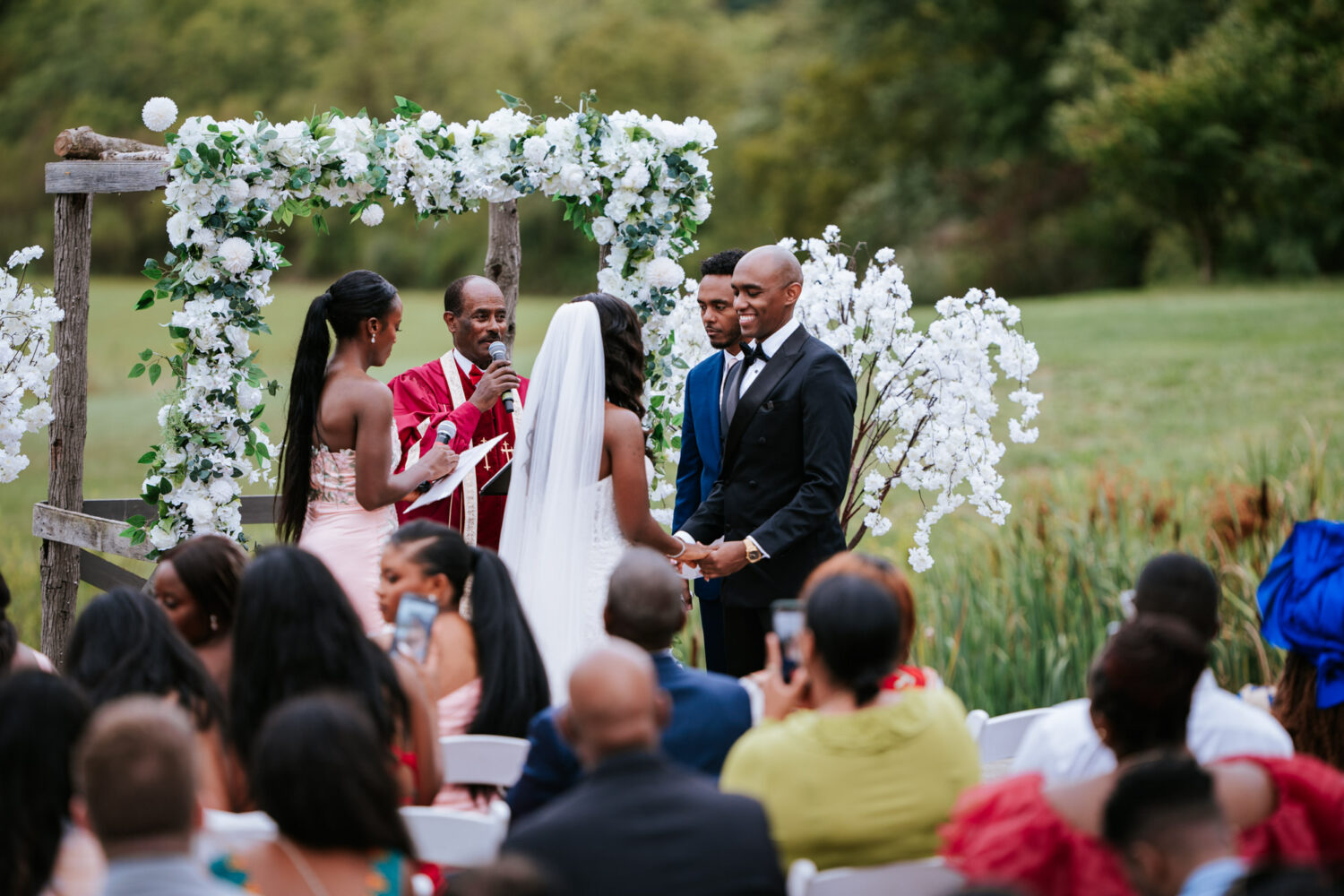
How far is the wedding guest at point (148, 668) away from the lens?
3.20m

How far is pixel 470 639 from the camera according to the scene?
3.71 metres

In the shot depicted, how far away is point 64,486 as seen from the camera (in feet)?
21.7

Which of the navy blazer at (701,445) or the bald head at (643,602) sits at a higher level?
the navy blazer at (701,445)

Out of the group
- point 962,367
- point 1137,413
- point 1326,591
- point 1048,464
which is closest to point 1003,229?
point 1137,413

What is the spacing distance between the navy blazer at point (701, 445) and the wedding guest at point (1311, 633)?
2.14 m

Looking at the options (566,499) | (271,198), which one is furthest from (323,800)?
(271,198)

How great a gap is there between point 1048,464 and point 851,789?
14618 mm

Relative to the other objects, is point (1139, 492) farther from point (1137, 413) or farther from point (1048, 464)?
point (1137, 413)

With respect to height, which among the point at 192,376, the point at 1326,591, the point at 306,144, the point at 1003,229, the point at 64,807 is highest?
the point at 1003,229

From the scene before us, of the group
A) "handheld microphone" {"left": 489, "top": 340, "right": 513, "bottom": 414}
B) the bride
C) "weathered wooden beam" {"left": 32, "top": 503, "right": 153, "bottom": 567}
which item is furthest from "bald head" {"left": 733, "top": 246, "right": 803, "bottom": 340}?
"weathered wooden beam" {"left": 32, "top": 503, "right": 153, "bottom": 567}

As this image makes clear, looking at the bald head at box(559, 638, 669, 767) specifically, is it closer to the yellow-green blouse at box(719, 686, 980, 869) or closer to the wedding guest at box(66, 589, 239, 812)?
the yellow-green blouse at box(719, 686, 980, 869)

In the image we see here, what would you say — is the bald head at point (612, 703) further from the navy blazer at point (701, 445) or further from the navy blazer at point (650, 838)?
the navy blazer at point (701, 445)

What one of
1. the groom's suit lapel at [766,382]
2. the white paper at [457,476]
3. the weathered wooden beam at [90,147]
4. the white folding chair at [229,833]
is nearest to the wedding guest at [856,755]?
the white folding chair at [229,833]

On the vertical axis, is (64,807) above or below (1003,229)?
below
